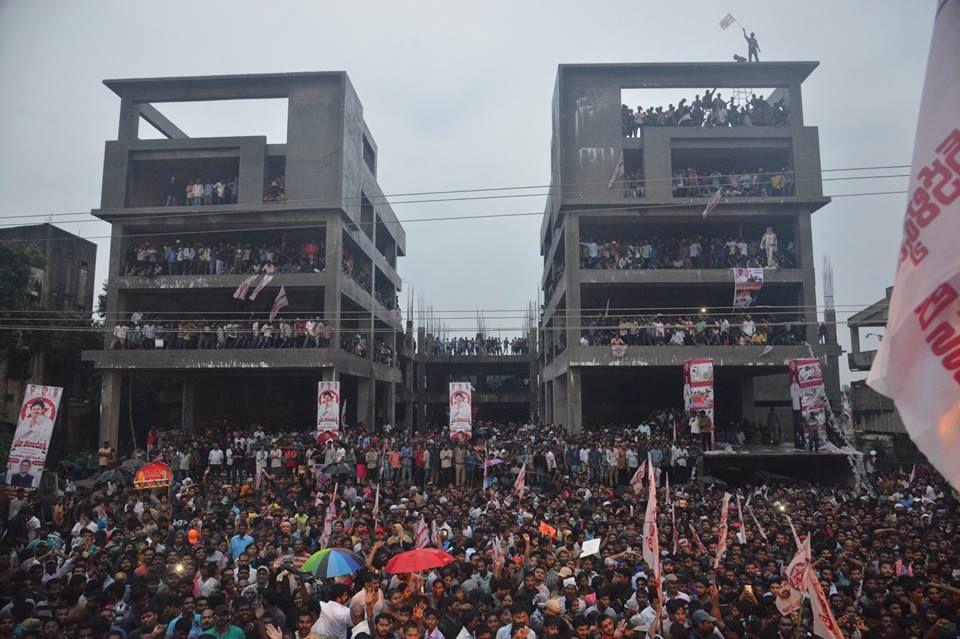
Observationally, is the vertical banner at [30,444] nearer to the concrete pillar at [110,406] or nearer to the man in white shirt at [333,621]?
the man in white shirt at [333,621]

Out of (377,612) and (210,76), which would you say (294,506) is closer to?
(377,612)

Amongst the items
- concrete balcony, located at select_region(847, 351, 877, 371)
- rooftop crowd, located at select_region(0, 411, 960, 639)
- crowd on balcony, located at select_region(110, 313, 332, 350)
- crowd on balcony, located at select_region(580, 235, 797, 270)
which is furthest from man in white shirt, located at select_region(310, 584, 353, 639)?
concrete balcony, located at select_region(847, 351, 877, 371)

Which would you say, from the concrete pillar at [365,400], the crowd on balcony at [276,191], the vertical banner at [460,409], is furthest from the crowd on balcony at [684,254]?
the crowd on balcony at [276,191]

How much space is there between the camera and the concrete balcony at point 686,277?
29.3 meters

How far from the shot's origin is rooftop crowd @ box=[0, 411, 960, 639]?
7484 mm

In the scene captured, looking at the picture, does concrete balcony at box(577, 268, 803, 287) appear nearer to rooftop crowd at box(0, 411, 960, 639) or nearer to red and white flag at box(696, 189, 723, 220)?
red and white flag at box(696, 189, 723, 220)

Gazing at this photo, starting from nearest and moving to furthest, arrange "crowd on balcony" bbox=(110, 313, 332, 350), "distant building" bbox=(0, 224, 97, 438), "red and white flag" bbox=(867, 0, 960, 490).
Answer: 1. "red and white flag" bbox=(867, 0, 960, 490)
2. "crowd on balcony" bbox=(110, 313, 332, 350)
3. "distant building" bbox=(0, 224, 97, 438)

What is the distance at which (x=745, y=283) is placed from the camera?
28.5m

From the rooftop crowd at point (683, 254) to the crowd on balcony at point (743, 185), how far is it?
6.78 feet

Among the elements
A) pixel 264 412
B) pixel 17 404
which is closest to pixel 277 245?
pixel 264 412

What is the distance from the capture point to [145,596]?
8.59 metres

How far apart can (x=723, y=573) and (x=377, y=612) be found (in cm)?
467

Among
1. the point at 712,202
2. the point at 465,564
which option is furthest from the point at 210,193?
the point at 465,564

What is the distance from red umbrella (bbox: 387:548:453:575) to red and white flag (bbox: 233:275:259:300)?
67.4 feet
